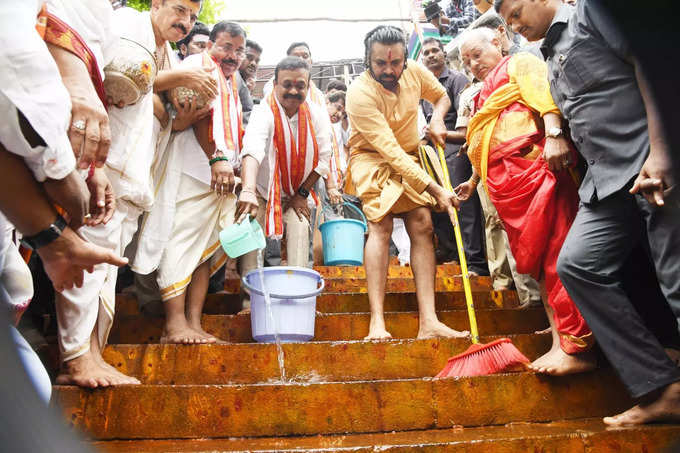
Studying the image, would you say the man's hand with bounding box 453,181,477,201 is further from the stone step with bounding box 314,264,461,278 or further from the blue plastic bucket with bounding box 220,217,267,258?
the blue plastic bucket with bounding box 220,217,267,258

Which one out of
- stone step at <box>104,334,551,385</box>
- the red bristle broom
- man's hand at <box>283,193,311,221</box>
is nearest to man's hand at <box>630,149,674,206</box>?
the red bristle broom

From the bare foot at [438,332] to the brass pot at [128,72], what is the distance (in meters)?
1.86

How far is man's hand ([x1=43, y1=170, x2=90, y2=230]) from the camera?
40.8 inches

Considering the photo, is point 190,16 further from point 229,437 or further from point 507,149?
point 229,437

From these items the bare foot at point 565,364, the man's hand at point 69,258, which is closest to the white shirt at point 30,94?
the man's hand at point 69,258

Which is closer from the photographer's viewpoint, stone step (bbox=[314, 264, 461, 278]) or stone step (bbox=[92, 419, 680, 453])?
stone step (bbox=[92, 419, 680, 453])

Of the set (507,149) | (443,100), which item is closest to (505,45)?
(443,100)

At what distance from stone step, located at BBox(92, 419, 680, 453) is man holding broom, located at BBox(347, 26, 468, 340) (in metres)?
1.02

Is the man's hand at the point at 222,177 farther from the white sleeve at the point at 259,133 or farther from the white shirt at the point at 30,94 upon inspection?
the white shirt at the point at 30,94

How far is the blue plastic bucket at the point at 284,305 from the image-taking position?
2.89 meters

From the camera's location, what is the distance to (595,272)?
2098 millimetres

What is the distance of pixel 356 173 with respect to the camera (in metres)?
3.43

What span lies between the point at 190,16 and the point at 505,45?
2.48m

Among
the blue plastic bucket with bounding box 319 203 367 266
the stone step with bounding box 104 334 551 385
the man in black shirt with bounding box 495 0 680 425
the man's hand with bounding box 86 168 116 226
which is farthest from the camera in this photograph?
the blue plastic bucket with bounding box 319 203 367 266
